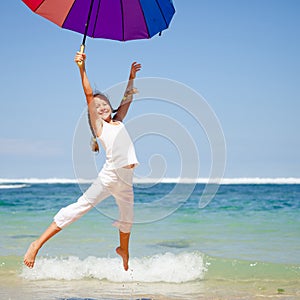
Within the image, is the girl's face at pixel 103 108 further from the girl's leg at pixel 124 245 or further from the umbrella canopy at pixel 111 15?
the girl's leg at pixel 124 245

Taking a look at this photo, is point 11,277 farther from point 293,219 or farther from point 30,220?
point 293,219

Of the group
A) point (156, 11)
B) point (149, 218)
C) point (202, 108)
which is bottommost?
point (149, 218)

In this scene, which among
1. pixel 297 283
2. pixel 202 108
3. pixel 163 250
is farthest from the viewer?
pixel 163 250

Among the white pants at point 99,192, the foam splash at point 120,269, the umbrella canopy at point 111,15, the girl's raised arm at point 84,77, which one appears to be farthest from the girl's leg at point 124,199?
the foam splash at point 120,269

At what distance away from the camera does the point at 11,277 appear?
8.08 m

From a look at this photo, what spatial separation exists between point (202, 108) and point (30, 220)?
9.45 meters

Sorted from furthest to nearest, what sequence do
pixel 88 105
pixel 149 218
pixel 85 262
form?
pixel 149 218 < pixel 85 262 < pixel 88 105

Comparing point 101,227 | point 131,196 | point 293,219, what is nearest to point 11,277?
point 131,196

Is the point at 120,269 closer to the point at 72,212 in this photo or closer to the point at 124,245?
the point at 124,245

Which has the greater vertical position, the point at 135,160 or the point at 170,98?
the point at 170,98

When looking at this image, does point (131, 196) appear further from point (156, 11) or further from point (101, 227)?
point (101, 227)

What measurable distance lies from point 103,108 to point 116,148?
0.44 metres

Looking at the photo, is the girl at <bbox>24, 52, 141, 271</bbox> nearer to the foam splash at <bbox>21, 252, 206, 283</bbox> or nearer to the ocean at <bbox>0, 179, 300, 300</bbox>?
the ocean at <bbox>0, 179, 300, 300</bbox>

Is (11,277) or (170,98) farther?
(11,277)
